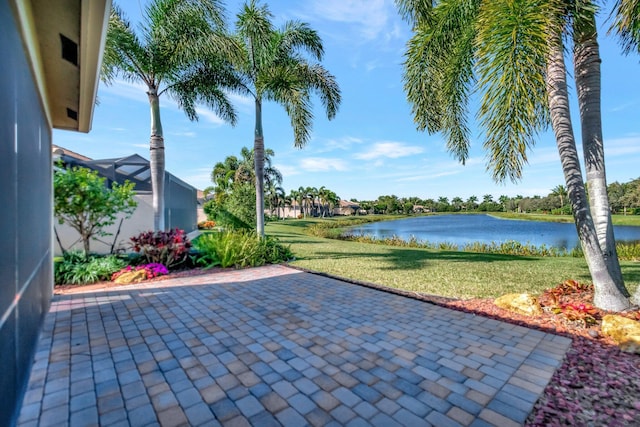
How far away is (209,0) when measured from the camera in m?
7.95

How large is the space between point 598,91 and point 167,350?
22.9 feet

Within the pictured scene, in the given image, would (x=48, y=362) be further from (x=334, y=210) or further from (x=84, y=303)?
(x=334, y=210)

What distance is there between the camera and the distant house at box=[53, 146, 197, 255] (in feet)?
29.3

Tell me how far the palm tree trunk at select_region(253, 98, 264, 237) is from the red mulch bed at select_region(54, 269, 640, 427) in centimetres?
735

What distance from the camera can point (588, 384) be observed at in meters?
2.41

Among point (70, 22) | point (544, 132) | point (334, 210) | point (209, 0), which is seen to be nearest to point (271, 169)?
point (209, 0)

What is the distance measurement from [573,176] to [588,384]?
330 centimetres

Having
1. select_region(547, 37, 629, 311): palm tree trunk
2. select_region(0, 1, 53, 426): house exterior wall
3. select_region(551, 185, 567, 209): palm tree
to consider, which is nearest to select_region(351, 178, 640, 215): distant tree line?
select_region(551, 185, 567, 209): palm tree

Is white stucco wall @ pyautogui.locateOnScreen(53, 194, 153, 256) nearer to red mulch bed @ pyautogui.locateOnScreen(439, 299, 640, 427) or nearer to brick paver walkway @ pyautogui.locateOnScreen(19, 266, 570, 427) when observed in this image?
brick paver walkway @ pyautogui.locateOnScreen(19, 266, 570, 427)

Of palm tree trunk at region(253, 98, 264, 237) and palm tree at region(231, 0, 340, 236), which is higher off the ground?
palm tree at region(231, 0, 340, 236)

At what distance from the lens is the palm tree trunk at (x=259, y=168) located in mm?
9531

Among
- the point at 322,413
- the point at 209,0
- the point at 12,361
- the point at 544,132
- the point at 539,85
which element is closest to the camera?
the point at 12,361

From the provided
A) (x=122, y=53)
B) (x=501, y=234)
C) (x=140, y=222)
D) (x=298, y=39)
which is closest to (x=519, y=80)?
(x=298, y=39)

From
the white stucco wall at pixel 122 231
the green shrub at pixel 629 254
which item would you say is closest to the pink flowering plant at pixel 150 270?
the white stucco wall at pixel 122 231
